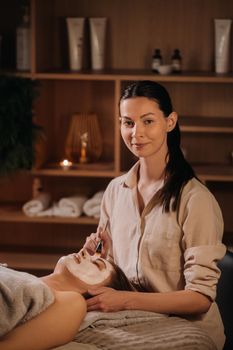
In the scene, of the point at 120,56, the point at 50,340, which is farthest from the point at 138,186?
the point at 120,56

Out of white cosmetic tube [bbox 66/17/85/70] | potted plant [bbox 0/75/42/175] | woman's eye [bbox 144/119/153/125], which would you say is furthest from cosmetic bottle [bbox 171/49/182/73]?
woman's eye [bbox 144/119/153/125]

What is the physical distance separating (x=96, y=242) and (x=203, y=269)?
0.33 m

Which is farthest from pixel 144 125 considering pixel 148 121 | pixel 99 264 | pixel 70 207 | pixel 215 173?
pixel 70 207

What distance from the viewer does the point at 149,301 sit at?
1798 millimetres

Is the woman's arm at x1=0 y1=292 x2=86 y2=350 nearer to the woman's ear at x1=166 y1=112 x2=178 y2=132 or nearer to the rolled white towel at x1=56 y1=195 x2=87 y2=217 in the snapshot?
the woman's ear at x1=166 y1=112 x2=178 y2=132

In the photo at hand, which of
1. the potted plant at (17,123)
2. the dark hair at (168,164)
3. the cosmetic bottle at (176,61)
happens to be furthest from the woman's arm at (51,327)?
the cosmetic bottle at (176,61)

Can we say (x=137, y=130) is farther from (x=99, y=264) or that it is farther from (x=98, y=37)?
(x=98, y=37)

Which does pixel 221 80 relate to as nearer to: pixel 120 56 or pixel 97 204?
pixel 120 56

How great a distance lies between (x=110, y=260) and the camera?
6.82ft

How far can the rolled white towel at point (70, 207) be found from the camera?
353 centimetres

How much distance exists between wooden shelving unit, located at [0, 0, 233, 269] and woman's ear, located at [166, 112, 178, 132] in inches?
56.4

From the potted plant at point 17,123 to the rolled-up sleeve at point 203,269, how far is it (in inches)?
62.7

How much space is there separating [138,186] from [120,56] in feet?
5.66

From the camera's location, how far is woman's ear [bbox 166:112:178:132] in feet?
6.55
